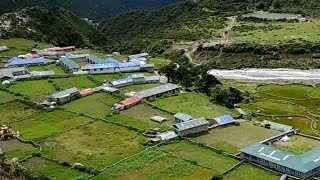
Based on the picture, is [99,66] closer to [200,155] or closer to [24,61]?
[24,61]

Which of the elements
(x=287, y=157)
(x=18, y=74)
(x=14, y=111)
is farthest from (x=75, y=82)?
(x=287, y=157)

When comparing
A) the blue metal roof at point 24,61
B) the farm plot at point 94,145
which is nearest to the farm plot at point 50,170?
the farm plot at point 94,145

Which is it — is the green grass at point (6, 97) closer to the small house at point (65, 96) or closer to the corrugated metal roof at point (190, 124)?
the small house at point (65, 96)

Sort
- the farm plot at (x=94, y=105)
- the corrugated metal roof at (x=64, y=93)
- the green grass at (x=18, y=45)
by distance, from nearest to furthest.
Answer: the farm plot at (x=94, y=105) < the corrugated metal roof at (x=64, y=93) < the green grass at (x=18, y=45)

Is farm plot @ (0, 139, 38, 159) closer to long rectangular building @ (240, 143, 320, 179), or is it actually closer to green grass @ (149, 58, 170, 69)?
Answer: long rectangular building @ (240, 143, 320, 179)

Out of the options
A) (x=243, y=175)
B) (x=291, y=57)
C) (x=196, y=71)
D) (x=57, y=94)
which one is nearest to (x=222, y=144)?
(x=243, y=175)
